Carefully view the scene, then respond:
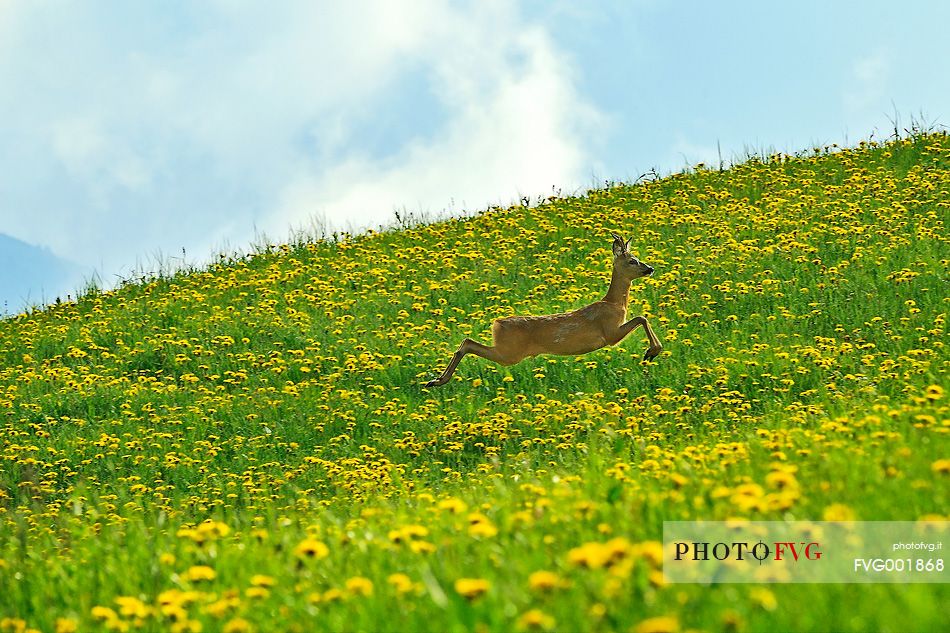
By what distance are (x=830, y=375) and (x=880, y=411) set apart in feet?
13.9

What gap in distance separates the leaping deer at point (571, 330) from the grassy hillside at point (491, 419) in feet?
2.26

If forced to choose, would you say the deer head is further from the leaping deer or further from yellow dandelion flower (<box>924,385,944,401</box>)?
yellow dandelion flower (<box>924,385,944,401</box>)

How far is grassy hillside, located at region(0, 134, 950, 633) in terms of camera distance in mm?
5699

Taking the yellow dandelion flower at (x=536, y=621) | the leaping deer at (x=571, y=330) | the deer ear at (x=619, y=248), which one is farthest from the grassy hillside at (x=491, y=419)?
the deer ear at (x=619, y=248)

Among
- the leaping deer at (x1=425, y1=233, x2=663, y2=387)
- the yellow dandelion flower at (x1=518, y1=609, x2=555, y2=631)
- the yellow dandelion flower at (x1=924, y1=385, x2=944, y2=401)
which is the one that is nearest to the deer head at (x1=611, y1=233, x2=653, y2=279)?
the leaping deer at (x1=425, y1=233, x2=663, y2=387)

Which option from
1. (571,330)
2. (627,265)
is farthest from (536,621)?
(627,265)

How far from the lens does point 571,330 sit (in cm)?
1301

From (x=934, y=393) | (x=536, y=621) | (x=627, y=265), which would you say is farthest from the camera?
(x=627, y=265)

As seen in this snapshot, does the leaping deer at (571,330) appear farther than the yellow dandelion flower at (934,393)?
Yes

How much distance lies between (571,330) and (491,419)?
141cm

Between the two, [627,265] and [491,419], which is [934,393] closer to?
[627,265]

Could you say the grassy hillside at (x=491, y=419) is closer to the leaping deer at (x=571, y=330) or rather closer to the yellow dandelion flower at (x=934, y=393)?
the yellow dandelion flower at (x=934, y=393)

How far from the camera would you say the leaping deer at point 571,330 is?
512 inches

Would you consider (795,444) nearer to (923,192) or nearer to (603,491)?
(603,491)
